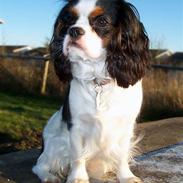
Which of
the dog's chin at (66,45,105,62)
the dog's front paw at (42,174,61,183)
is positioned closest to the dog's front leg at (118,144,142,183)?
the dog's front paw at (42,174,61,183)

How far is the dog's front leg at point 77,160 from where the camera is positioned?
145 inches

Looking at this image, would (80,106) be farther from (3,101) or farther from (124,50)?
(3,101)

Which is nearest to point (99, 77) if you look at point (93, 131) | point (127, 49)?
point (127, 49)

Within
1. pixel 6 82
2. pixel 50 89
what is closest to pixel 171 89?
pixel 50 89

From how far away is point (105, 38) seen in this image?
131 inches

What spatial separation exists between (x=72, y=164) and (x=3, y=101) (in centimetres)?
760

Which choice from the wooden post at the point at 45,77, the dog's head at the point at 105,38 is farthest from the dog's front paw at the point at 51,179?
the wooden post at the point at 45,77

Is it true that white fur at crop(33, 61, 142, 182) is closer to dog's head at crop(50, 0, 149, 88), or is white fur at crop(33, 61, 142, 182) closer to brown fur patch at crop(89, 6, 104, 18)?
dog's head at crop(50, 0, 149, 88)

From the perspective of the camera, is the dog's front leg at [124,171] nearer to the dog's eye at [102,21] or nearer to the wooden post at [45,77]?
the dog's eye at [102,21]

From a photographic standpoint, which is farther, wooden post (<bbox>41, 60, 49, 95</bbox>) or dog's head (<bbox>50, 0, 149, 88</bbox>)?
wooden post (<bbox>41, 60, 49, 95</bbox>)

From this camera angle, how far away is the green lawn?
21.6ft

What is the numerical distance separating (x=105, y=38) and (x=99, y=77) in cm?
34

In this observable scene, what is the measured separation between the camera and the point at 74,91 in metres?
3.58

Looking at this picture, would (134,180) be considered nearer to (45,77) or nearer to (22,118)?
(22,118)
